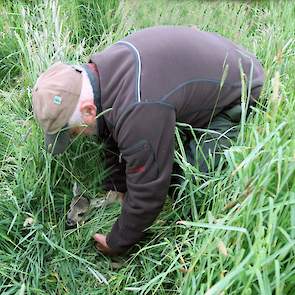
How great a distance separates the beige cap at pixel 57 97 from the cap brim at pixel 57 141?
0.10 ft

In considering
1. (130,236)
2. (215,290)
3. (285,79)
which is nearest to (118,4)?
(285,79)

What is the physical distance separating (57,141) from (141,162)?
0.33 metres

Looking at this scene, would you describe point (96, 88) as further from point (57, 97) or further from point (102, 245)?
point (102, 245)

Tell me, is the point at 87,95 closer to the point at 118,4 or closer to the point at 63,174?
the point at 63,174

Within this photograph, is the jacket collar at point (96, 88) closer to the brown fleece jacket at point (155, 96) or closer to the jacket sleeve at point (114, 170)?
the brown fleece jacket at point (155, 96)

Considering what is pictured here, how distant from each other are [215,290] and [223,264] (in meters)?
0.23

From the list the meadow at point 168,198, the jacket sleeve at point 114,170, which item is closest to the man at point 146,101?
the meadow at point 168,198

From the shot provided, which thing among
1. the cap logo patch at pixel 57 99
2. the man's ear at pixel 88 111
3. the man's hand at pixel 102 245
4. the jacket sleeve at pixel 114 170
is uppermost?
the cap logo patch at pixel 57 99

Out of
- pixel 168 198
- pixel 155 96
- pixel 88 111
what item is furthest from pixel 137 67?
pixel 168 198

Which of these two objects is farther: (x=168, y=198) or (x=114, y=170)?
(x=114, y=170)

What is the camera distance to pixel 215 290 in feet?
3.96

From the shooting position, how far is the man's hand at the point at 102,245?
2076mm

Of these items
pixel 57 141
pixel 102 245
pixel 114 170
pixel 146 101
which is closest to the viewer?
pixel 146 101

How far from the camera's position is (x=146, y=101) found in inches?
67.9
